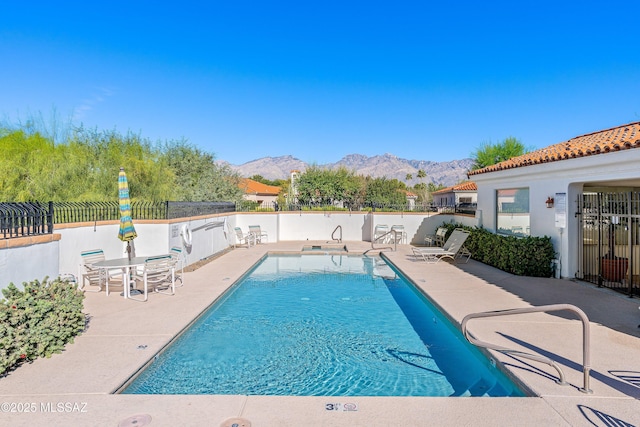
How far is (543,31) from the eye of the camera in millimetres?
22016

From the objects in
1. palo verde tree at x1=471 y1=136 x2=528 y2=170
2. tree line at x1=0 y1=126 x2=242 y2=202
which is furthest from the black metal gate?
palo verde tree at x1=471 y1=136 x2=528 y2=170

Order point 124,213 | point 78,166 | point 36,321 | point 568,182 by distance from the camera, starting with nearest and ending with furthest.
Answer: point 36,321
point 124,213
point 568,182
point 78,166

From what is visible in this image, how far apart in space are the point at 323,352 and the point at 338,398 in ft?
6.47

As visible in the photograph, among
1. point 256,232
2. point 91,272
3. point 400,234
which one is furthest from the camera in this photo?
point 400,234

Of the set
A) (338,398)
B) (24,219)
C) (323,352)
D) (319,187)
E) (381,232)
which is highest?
(319,187)

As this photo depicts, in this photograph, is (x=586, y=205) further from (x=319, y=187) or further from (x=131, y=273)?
(x=319, y=187)

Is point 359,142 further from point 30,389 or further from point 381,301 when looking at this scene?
point 30,389

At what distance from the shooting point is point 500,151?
4106cm

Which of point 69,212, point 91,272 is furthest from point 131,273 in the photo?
point 69,212

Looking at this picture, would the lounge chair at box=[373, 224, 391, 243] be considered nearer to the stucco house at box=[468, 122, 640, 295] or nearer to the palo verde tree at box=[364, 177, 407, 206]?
the stucco house at box=[468, 122, 640, 295]

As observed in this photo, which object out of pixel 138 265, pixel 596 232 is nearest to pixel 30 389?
pixel 138 265

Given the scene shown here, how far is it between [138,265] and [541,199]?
11.2 m

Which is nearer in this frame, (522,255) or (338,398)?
(338,398)

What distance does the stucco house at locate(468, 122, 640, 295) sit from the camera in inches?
338
